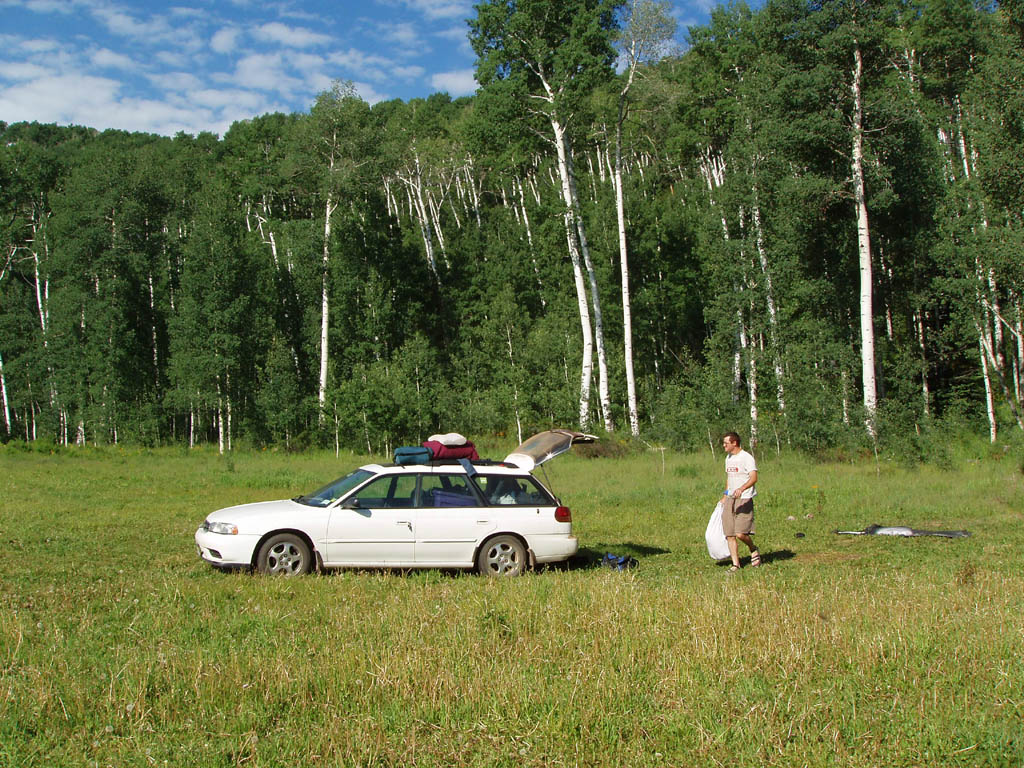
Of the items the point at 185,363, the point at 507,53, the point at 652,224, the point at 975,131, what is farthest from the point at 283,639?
the point at 652,224

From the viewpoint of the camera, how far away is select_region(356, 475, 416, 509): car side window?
34.7 ft

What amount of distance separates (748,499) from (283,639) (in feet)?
22.2

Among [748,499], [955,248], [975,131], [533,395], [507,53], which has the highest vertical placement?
[507,53]

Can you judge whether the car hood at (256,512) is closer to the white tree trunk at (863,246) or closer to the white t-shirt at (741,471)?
the white t-shirt at (741,471)

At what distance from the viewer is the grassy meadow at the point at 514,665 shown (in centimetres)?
461

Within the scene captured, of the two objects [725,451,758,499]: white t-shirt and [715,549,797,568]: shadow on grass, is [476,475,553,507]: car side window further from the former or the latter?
[715,549,797,568]: shadow on grass

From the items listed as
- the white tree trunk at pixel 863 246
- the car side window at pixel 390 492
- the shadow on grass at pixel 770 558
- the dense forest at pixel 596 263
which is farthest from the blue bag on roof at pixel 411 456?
the white tree trunk at pixel 863 246

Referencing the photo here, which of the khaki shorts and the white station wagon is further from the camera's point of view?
the khaki shorts

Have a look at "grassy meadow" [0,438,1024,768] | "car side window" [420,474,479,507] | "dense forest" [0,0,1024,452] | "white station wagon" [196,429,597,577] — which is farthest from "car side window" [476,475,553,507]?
"dense forest" [0,0,1024,452]

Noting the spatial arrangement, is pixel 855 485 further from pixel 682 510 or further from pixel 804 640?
pixel 804 640

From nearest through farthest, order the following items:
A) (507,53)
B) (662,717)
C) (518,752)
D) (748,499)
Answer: (518,752) → (662,717) → (748,499) → (507,53)

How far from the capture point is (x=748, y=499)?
1105 centimetres

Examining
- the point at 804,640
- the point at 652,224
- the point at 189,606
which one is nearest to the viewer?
the point at 804,640

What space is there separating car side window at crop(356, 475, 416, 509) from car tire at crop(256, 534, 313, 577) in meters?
0.95
